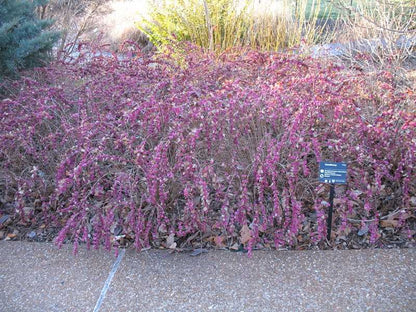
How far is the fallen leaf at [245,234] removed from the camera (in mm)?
2820

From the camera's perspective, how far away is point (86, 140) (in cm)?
296

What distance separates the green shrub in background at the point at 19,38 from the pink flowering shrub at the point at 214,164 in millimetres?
1187

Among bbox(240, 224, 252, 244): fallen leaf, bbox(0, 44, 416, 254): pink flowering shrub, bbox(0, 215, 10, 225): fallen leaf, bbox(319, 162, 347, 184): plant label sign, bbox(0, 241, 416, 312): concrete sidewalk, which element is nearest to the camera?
bbox(0, 241, 416, 312): concrete sidewalk

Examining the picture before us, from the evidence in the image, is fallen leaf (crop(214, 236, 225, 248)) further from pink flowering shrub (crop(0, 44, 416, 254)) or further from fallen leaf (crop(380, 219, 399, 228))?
fallen leaf (crop(380, 219, 399, 228))

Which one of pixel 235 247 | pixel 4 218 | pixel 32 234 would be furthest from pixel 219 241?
pixel 4 218

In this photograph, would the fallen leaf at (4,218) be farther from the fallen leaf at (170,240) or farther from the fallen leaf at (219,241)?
the fallen leaf at (219,241)

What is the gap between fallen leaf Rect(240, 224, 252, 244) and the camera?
9.25 ft

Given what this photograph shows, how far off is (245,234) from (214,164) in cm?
55

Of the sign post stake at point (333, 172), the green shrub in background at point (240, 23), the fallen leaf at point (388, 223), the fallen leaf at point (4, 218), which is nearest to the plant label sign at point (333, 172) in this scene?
the sign post stake at point (333, 172)

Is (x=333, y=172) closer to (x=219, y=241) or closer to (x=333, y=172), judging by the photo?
(x=333, y=172)

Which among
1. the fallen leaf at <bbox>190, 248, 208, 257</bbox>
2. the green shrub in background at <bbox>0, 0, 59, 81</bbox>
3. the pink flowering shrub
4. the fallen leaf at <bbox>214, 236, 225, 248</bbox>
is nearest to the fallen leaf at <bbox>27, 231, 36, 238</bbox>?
the pink flowering shrub

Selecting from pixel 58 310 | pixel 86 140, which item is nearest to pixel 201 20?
pixel 86 140

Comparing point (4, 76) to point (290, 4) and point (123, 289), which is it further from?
point (290, 4)

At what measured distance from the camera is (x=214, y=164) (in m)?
3.07
